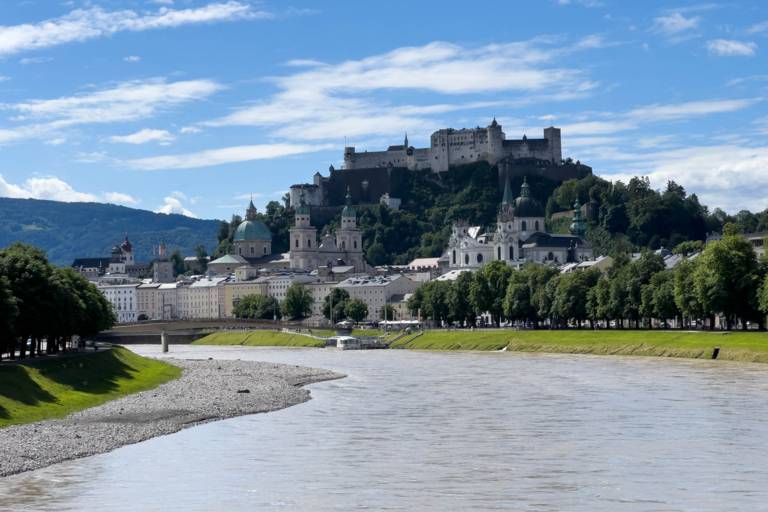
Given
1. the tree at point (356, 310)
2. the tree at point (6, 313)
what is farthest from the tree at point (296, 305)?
the tree at point (6, 313)

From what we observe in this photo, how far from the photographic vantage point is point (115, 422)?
169 ft

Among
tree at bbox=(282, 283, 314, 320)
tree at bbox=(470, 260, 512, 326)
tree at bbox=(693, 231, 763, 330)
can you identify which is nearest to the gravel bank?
tree at bbox=(693, 231, 763, 330)

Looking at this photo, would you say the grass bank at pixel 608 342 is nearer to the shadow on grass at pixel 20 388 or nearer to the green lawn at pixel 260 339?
the green lawn at pixel 260 339

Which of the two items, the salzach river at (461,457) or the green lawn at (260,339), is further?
the green lawn at (260,339)

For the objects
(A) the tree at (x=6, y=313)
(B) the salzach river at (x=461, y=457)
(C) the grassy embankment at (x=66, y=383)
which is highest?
(A) the tree at (x=6, y=313)

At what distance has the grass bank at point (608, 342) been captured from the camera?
8194 cm

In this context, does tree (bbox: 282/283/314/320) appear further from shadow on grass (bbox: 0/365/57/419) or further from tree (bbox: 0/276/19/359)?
shadow on grass (bbox: 0/365/57/419)

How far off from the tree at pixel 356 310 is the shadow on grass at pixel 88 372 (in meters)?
102

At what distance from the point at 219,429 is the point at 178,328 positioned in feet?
413

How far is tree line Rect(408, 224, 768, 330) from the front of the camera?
3506 inches

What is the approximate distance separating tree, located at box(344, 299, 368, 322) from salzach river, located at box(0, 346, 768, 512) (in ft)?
374

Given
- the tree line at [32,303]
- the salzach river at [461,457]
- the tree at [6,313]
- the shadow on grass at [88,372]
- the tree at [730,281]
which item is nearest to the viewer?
the salzach river at [461,457]

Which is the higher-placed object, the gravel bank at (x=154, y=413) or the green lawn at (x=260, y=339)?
the green lawn at (x=260, y=339)

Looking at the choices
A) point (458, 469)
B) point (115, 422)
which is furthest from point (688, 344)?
point (458, 469)
